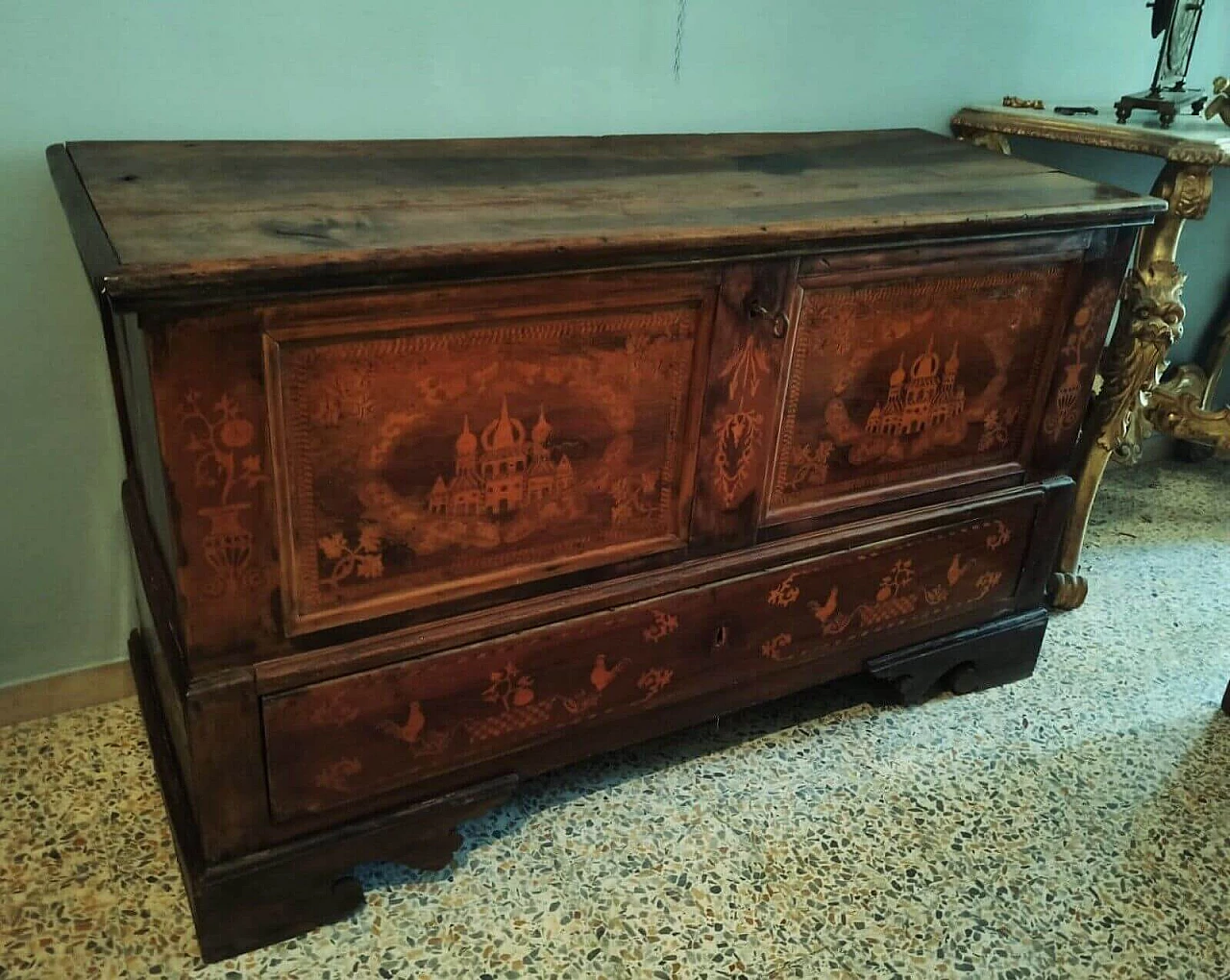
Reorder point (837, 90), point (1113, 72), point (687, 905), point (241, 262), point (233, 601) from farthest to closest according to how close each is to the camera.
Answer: point (1113, 72)
point (837, 90)
point (687, 905)
point (233, 601)
point (241, 262)

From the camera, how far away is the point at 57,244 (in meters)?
1.49

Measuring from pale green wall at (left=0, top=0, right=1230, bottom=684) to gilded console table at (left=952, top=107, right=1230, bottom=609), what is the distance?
0.61 ft

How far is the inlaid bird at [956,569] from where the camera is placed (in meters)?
1.82

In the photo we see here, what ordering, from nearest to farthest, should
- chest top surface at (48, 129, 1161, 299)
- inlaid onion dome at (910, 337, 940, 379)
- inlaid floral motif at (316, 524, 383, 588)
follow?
chest top surface at (48, 129, 1161, 299) → inlaid floral motif at (316, 524, 383, 588) → inlaid onion dome at (910, 337, 940, 379)

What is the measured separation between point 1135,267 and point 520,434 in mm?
1314

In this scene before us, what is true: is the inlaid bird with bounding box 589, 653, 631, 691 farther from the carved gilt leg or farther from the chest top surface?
the carved gilt leg

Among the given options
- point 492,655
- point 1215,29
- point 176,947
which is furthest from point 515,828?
point 1215,29

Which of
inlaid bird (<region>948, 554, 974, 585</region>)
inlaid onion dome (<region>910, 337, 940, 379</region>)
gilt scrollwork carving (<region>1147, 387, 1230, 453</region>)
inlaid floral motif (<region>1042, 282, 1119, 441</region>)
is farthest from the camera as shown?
gilt scrollwork carving (<region>1147, 387, 1230, 453</region>)

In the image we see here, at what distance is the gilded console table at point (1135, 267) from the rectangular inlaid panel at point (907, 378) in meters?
0.39

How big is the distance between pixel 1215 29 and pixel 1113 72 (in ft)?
1.01

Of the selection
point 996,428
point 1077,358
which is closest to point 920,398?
point 996,428

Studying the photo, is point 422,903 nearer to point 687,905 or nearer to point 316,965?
point 316,965

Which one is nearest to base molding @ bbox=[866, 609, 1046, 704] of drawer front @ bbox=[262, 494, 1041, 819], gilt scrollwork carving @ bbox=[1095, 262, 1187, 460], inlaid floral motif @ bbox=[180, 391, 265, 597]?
drawer front @ bbox=[262, 494, 1041, 819]

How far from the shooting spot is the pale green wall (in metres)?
1.44
